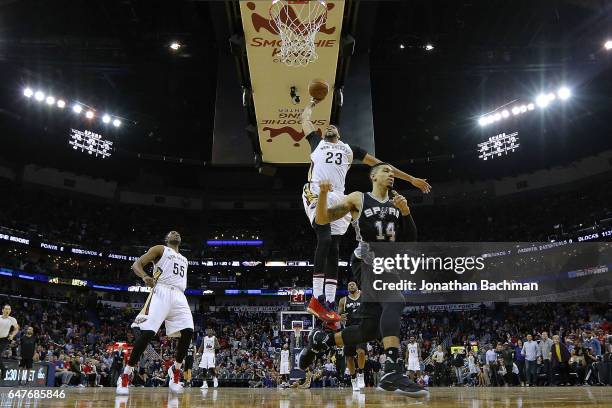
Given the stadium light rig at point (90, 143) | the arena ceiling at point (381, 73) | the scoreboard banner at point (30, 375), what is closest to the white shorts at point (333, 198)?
the arena ceiling at point (381, 73)

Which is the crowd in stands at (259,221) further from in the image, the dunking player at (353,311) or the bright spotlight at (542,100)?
the dunking player at (353,311)

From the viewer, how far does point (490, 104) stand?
25719mm

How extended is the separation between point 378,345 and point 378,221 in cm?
1838

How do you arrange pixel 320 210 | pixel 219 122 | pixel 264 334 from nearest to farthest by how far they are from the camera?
pixel 320 210
pixel 219 122
pixel 264 334

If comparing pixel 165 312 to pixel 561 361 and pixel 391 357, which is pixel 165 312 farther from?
pixel 561 361

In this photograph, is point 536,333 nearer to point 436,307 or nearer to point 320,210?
point 436,307

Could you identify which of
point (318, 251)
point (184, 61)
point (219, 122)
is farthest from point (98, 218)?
point (318, 251)

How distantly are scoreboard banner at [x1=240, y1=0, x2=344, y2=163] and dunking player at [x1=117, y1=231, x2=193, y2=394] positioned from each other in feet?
13.1

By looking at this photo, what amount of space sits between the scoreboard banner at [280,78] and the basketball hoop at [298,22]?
0.06 metres

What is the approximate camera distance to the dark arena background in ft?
29.6

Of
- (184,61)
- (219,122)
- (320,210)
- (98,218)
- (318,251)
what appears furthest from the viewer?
(98,218)

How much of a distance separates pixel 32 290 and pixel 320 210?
30978 mm

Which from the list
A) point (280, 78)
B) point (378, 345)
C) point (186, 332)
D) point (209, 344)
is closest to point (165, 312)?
point (186, 332)

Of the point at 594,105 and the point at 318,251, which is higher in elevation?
the point at 594,105
